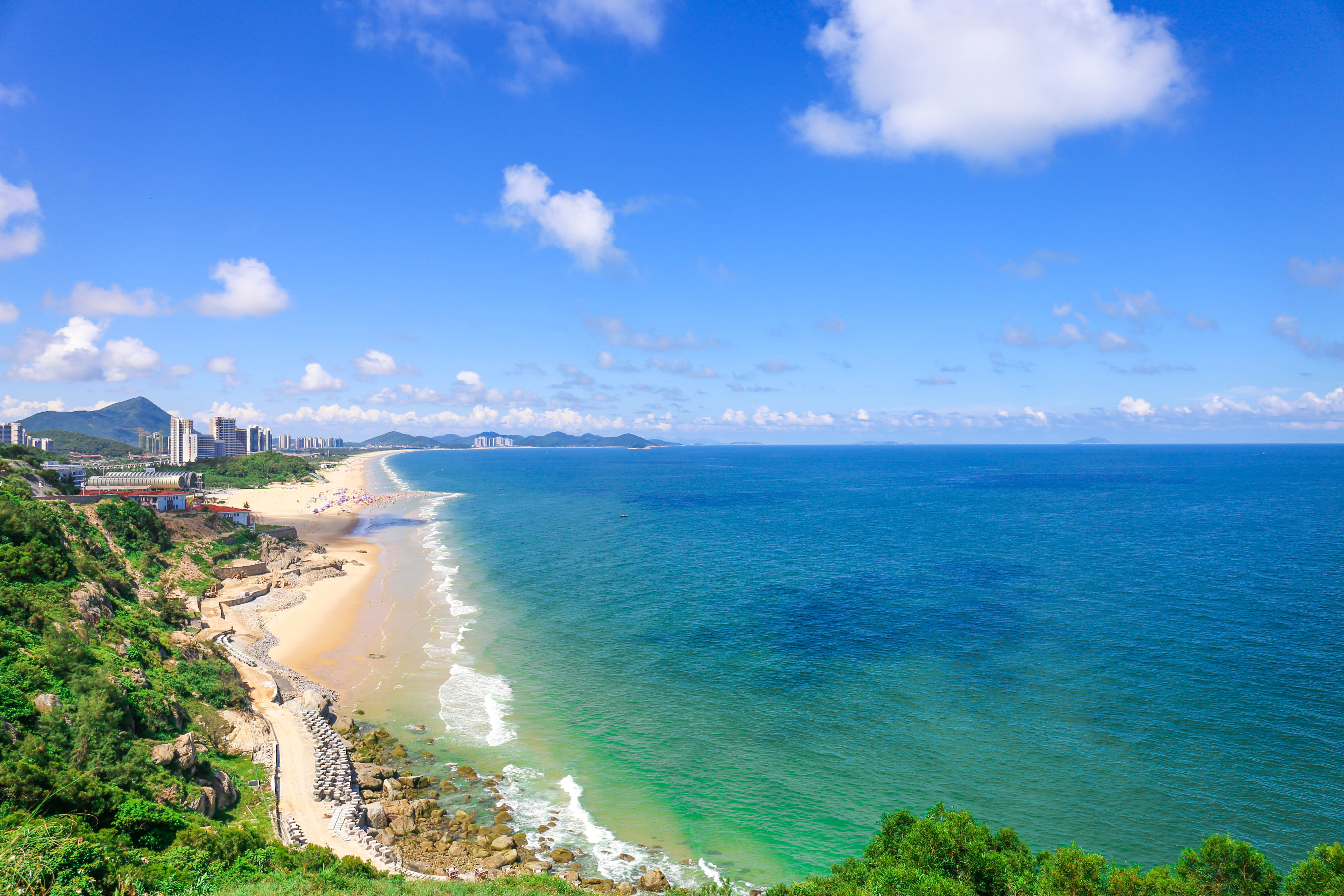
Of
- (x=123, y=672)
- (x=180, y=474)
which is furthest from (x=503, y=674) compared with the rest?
(x=180, y=474)

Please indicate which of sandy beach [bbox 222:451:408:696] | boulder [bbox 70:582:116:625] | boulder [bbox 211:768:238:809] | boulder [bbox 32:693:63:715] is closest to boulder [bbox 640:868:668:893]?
boulder [bbox 211:768:238:809]

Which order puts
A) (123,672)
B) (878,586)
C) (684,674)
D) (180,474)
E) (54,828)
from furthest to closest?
(180,474) → (878,586) → (684,674) → (123,672) → (54,828)

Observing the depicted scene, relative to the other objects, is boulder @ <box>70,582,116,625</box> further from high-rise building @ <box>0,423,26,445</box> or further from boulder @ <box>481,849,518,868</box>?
high-rise building @ <box>0,423,26,445</box>

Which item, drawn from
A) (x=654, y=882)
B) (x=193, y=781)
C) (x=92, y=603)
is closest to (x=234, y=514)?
(x=92, y=603)

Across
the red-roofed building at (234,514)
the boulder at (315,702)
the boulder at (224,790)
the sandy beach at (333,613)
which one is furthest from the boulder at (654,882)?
the red-roofed building at (234,514)

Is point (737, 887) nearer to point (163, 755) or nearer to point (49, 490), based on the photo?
point (163, 755)

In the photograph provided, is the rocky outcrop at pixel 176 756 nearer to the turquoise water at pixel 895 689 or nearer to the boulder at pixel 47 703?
the boulder at pixel 47 703
